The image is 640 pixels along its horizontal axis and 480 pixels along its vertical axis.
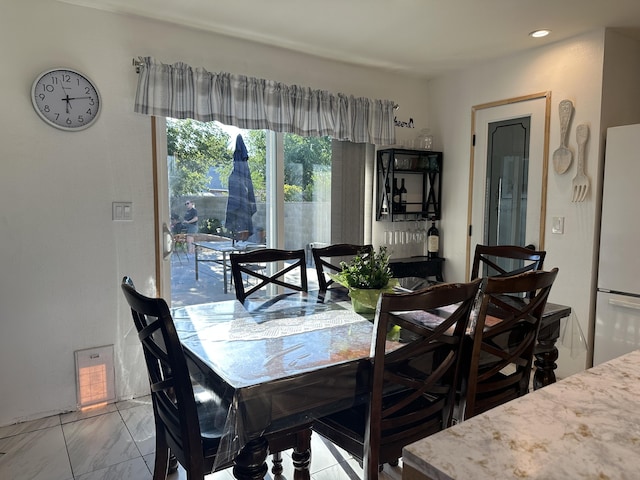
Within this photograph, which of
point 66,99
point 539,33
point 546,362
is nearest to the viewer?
point 546,362

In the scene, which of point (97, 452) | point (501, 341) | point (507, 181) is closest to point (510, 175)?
point (507, 181)

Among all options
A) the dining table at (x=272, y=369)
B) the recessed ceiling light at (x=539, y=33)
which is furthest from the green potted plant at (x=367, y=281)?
the recessed ceiling light at (x=539, y=33)

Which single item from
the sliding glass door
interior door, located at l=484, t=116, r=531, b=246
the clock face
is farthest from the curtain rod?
interior door, located at l=484, t=116, r=531, b=246

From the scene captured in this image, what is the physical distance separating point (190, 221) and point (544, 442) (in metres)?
2.83

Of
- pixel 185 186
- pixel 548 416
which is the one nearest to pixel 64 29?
pixel 185 186

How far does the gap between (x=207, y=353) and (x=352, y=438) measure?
618 mm

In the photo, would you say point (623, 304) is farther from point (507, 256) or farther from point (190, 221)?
point (190, 221)

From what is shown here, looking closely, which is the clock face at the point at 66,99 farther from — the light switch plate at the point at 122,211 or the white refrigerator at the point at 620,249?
the white refrigerator at the point at 620,249

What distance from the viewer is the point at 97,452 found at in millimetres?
2367

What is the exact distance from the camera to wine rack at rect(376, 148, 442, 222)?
3998mm

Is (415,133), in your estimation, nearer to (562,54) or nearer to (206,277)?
(562,54)

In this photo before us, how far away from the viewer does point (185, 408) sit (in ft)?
4.74

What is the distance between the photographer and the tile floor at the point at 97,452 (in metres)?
2.18

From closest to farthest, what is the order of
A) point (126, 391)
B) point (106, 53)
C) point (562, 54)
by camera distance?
1. point (106, 53)
2. point (126, 391)
3. point (562, 54)
